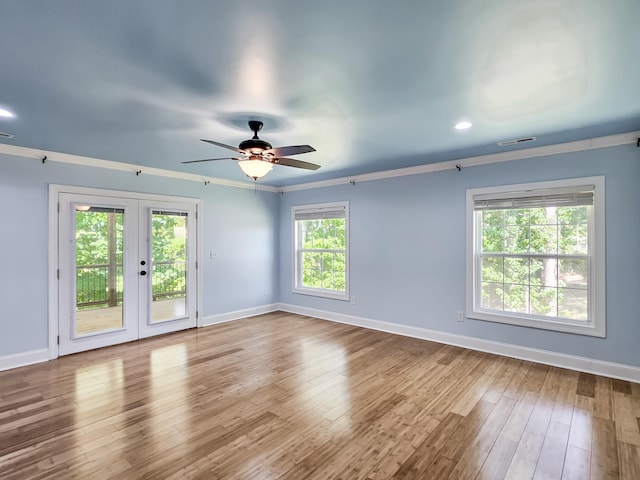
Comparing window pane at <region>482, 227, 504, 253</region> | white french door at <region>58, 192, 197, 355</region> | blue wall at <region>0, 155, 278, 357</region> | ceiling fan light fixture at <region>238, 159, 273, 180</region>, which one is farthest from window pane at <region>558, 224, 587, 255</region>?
white french door at <region>58, 192, 197, 355</region>

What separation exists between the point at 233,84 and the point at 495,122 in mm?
2286

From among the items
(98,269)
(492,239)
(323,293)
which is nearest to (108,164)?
(98,269)

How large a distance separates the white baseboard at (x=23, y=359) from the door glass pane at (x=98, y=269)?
1.25 ft

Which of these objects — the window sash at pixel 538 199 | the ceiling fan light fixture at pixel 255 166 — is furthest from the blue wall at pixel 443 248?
the ceiling fan light fixture at pixel 255 166

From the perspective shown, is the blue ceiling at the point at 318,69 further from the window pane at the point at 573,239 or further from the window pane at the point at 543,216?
the window pane at the point at 573,239

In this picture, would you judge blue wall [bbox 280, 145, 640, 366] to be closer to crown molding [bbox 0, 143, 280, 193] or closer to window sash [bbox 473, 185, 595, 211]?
window sash [bbox 473, 185, 595, 211]

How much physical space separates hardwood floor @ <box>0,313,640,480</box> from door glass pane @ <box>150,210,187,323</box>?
1095 mm

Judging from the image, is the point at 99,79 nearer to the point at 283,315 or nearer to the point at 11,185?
the point at 11,185

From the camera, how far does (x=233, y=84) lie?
88.0 inches

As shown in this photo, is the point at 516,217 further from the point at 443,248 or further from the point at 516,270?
the point at 443,248

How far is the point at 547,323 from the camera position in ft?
12.4

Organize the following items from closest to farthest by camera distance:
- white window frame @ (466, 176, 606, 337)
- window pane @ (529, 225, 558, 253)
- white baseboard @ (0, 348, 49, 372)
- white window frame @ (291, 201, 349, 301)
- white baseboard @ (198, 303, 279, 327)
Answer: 1. white window frame @ (466, 176, 606, 337)
2. white baseboard @ (0, 348, 49, 372)
3. window pane @ (529, 225, 558, 253)
4. white baseboard @ (198, 303, 279, 327)
5. white window frame @ (291, 201, 349, 301)

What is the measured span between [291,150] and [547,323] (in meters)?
3.45

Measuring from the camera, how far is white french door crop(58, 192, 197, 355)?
4.17 m
